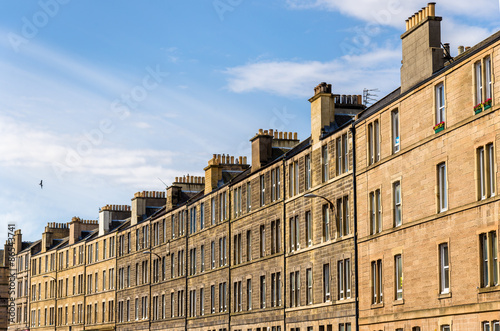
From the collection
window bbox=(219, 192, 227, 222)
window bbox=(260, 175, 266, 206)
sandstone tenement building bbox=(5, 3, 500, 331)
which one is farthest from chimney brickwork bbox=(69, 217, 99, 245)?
window bbox=(260, 175, 266, 206)

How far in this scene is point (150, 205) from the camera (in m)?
95.1

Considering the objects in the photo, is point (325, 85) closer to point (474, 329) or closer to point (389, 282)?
point (389, 282)

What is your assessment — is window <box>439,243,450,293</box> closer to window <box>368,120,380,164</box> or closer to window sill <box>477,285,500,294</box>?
window sill <box>477,285,500,294</box>

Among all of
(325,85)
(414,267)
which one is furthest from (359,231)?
(325,85)

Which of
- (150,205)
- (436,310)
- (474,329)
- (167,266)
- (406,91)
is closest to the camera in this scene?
(474,329)

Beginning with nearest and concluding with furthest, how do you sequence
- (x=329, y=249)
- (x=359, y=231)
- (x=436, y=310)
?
1. (x=436, y=310)
2. (x=359, y=231)
3. (x=329, y=249)

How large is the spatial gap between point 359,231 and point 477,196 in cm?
1269

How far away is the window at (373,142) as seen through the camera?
47688mm

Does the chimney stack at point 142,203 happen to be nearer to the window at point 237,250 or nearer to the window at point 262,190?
the window at point 237,250

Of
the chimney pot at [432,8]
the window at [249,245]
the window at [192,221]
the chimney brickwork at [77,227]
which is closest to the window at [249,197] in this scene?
the window at [249,245]

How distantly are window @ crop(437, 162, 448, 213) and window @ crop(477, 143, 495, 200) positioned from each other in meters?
3.01

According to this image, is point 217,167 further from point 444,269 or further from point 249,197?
point 444,269

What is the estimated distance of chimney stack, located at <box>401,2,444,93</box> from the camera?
43.2m

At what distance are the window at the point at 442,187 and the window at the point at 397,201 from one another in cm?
421
